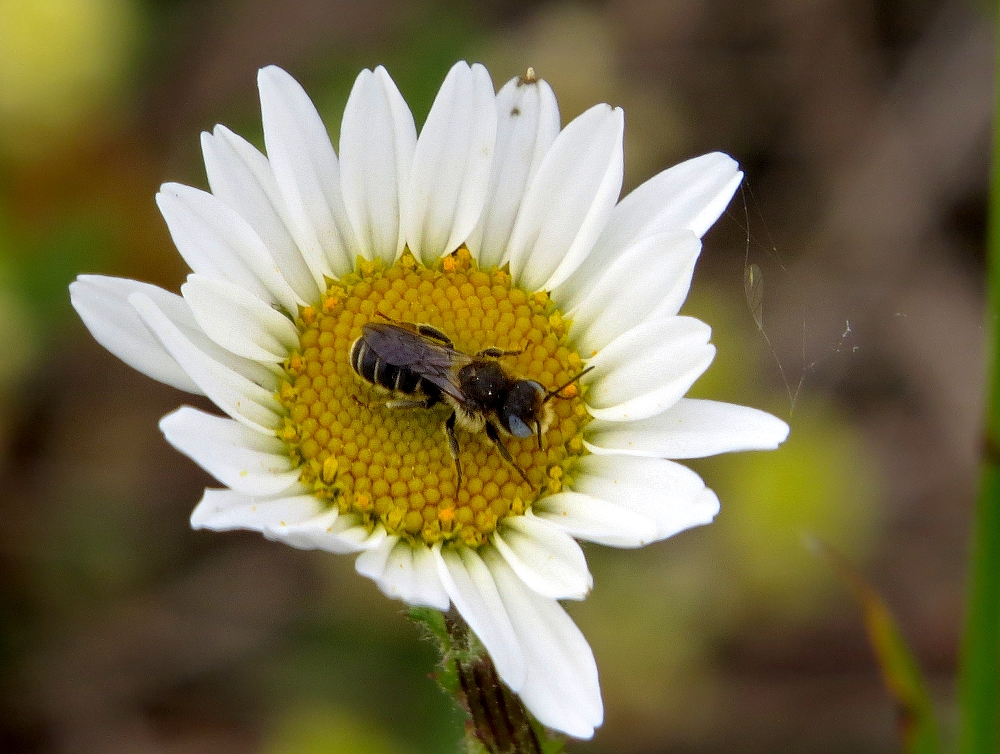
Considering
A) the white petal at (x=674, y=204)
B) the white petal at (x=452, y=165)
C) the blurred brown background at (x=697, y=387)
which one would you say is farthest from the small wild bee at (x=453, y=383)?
the blurred brown background at (x=697, y=387)

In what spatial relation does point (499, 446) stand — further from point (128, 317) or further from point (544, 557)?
point (128, 317)

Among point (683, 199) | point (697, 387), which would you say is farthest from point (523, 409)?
point (697, 387)

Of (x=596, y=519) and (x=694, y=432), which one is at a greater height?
(x=694, y=432)

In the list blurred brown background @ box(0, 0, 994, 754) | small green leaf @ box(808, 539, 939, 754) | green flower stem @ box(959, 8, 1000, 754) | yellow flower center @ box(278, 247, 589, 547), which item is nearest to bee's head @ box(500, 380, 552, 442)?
yellow flower center @ box(278, 247, 589, 547)

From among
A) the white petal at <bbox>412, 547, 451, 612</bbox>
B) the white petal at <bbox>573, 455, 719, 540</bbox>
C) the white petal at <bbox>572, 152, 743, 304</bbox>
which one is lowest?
the white petal at <bbox>412, 547, 451, 612</bbox>

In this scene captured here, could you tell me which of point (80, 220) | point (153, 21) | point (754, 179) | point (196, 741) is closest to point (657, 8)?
point (754, 179)

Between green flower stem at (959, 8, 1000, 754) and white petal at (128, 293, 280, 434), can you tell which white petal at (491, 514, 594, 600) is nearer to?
white petal at (128, 293, 280, 434)

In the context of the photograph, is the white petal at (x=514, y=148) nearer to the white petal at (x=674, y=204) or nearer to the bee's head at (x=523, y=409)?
the white petal at (x=674, y=204)

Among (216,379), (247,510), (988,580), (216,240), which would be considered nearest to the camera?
(247,510)
